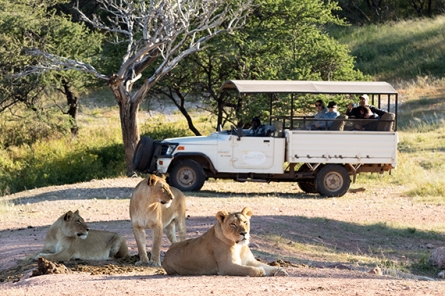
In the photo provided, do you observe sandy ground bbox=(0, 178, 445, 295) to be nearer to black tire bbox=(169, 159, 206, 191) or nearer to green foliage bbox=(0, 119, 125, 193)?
black tire bbox=(169, 159, 206, 191)

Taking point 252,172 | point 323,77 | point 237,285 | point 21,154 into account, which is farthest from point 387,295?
point 21,154

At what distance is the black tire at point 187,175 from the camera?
19078 millimetres

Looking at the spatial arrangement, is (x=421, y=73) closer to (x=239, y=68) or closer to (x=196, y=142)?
(x=239, y=68)

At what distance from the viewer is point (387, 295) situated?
7.39 metres

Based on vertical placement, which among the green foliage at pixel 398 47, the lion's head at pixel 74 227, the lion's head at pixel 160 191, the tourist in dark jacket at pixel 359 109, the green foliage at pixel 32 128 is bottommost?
the lion's head at pixel 74 227

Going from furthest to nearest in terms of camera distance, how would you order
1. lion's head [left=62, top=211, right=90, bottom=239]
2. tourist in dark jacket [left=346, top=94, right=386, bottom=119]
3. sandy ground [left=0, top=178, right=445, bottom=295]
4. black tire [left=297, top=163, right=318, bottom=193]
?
black tire [left=297, top=163, right=318, bottom=193], tourist in dark jacket [left=346, top=94, right=386, bottom=119], lion's head [left=62, top=211, right=90, bottom=239], sandy ground [left=0, top=178, right=445, bottom=295]

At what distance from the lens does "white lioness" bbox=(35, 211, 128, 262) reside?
9.91 meters

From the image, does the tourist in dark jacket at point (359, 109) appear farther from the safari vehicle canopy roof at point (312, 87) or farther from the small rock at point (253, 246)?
the small rock at point (253, 246)

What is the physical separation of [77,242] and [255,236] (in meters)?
3.75

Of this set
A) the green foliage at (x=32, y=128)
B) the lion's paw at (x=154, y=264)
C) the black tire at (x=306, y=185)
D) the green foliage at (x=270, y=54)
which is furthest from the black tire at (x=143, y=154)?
the green foliage at (x=32, y=128)

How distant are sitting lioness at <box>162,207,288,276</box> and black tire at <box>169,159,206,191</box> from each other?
1028 centimetres

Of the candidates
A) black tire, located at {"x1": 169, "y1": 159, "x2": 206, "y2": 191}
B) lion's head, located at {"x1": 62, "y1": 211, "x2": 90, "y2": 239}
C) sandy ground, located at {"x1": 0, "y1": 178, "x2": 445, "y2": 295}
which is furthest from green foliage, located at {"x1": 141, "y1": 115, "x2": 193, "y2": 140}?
lion's head, located at {"x1": 62, "y1": 211, "x2": 90, "y2": 239}

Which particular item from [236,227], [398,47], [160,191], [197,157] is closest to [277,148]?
[197,157]

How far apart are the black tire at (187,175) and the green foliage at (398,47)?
85.8 ft
